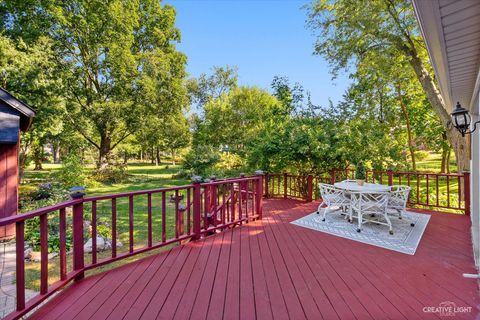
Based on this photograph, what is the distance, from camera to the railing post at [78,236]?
2.39m

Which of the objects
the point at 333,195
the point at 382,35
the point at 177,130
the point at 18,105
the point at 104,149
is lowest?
the point at 333,195

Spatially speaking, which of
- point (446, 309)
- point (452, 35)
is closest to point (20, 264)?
point (446, 309)

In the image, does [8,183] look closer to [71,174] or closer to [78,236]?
[78,236]

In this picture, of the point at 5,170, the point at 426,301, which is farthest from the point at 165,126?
the point at 426,301

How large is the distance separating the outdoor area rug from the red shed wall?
6167mm

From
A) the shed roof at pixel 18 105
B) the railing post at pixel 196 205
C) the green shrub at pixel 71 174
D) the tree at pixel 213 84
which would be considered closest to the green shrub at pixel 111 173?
the green shrub at pixel 71 174

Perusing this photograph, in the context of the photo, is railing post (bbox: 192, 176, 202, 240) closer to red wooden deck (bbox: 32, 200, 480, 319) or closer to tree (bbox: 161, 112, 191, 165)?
red wooden deck (bbox: 32, 200, 480, 319)

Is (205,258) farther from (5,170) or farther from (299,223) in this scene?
(5,170)

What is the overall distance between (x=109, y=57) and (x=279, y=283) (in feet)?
48.0

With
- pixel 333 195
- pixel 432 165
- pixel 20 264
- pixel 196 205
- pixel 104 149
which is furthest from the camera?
pixel 432 165

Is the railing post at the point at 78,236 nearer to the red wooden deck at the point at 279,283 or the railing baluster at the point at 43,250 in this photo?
the red wooden deck at the point at 279,283

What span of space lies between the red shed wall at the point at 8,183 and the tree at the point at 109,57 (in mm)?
8501

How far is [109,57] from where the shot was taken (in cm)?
1273

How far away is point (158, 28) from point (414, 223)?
54.8 ft
